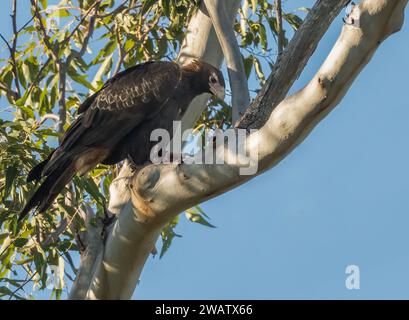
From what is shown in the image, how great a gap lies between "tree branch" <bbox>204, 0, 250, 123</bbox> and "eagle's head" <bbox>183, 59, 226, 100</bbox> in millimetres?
800

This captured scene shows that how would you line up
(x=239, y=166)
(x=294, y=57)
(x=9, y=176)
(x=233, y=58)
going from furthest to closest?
(x=9, y=176) → (x=233, y=58) → (x=294, y=57) → (x=239, y=166)

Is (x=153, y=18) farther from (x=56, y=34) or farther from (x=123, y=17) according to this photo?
(x=56, y=34)

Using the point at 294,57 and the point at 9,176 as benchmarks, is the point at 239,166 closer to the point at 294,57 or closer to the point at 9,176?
the point at 294,57

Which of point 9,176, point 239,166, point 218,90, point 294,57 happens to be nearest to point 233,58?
point 294,57

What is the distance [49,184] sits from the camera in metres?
5.89

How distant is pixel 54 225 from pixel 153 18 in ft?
6.65

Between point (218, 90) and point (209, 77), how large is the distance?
6.3 inches

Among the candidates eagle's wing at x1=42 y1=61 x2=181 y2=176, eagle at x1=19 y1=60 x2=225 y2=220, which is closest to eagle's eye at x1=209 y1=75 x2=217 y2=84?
eagle at x1=19 y1=60 x2=225 y2=220

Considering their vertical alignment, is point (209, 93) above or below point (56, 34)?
below

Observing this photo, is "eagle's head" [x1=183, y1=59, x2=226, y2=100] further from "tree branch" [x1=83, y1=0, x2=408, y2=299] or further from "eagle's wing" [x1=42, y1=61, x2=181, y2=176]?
"tree branch" [x1=83, y1=0, x2=408, y2=299]

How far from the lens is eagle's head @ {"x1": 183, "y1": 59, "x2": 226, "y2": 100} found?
673 centimetres
